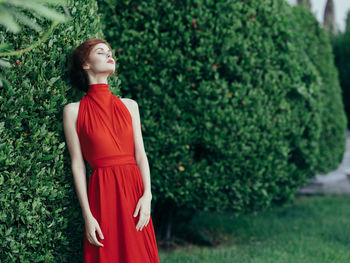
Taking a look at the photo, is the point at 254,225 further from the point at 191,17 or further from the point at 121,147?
the point at 121,147

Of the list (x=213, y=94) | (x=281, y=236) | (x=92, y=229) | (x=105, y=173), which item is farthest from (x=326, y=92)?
(x=92, y=229)

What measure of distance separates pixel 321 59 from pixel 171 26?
16.0ft

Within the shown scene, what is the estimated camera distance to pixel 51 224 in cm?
246

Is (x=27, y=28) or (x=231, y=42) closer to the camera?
(x=27, y=28)

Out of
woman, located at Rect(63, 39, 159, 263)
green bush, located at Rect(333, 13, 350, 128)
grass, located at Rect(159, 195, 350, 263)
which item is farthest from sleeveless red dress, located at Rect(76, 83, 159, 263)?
green bush, located at Rect(333, 13, 350, 128)

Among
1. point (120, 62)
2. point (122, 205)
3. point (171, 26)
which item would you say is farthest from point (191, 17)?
point (122, 205)

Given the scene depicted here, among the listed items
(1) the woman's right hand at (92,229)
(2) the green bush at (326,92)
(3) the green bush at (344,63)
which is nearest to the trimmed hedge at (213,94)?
(1) the woman's right hand at (92,229)

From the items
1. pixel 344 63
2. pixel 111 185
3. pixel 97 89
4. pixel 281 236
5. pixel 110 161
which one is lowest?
pixel 281 236

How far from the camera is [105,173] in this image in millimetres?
2424

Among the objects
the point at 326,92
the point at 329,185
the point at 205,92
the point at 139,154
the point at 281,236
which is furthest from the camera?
the point at 329,185

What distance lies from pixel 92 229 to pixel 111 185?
0.29 metres

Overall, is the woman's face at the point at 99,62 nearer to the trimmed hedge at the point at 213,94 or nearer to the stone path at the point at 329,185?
the trimmed hedge at the point at 213,94

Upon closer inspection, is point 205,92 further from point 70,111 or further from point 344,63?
point 344,63

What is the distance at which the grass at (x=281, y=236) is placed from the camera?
4.54 m
